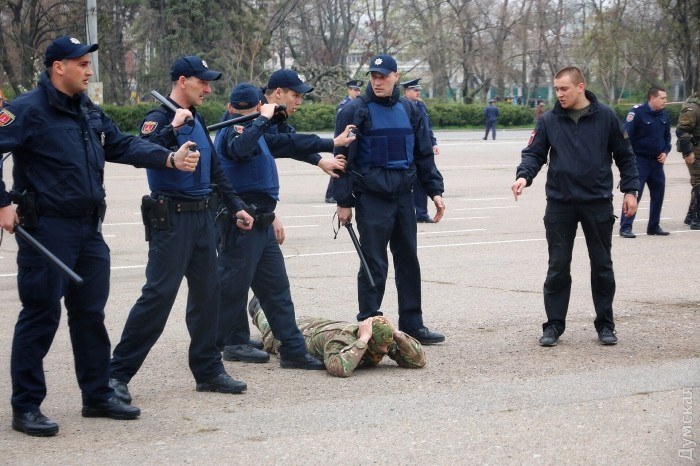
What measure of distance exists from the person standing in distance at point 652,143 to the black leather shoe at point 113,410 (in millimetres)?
9353

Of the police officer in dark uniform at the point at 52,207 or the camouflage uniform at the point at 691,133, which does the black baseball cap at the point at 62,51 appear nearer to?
the police officer in dark uniform at the point at 52,207

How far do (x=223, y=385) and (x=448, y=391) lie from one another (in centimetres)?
130

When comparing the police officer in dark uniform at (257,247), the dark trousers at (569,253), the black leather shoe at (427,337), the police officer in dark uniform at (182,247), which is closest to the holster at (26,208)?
the police officer in dark uniform at (182,247)

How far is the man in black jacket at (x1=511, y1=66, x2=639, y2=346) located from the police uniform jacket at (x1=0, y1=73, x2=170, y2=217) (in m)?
3.19

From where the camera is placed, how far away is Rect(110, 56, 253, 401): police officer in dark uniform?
5.92m

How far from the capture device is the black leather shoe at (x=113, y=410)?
18.4 feet

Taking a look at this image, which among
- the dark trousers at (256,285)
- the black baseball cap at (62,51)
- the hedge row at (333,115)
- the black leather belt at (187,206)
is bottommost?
the hedge row at (333,115)

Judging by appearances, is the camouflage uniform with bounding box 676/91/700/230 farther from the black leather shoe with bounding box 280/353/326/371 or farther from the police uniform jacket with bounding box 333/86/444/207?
the black leather shoe with bounding box 280/353/326/371

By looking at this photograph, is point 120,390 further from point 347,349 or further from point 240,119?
point 240,119

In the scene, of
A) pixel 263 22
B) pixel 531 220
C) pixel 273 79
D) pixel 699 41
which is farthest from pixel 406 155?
pixel 699 41

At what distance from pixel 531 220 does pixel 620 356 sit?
833cm

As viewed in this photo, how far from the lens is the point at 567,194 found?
7480 millimetres

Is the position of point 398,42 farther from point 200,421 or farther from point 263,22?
point 200,421

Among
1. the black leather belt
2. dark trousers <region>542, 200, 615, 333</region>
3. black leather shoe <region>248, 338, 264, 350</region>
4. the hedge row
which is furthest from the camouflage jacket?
the hedge row
